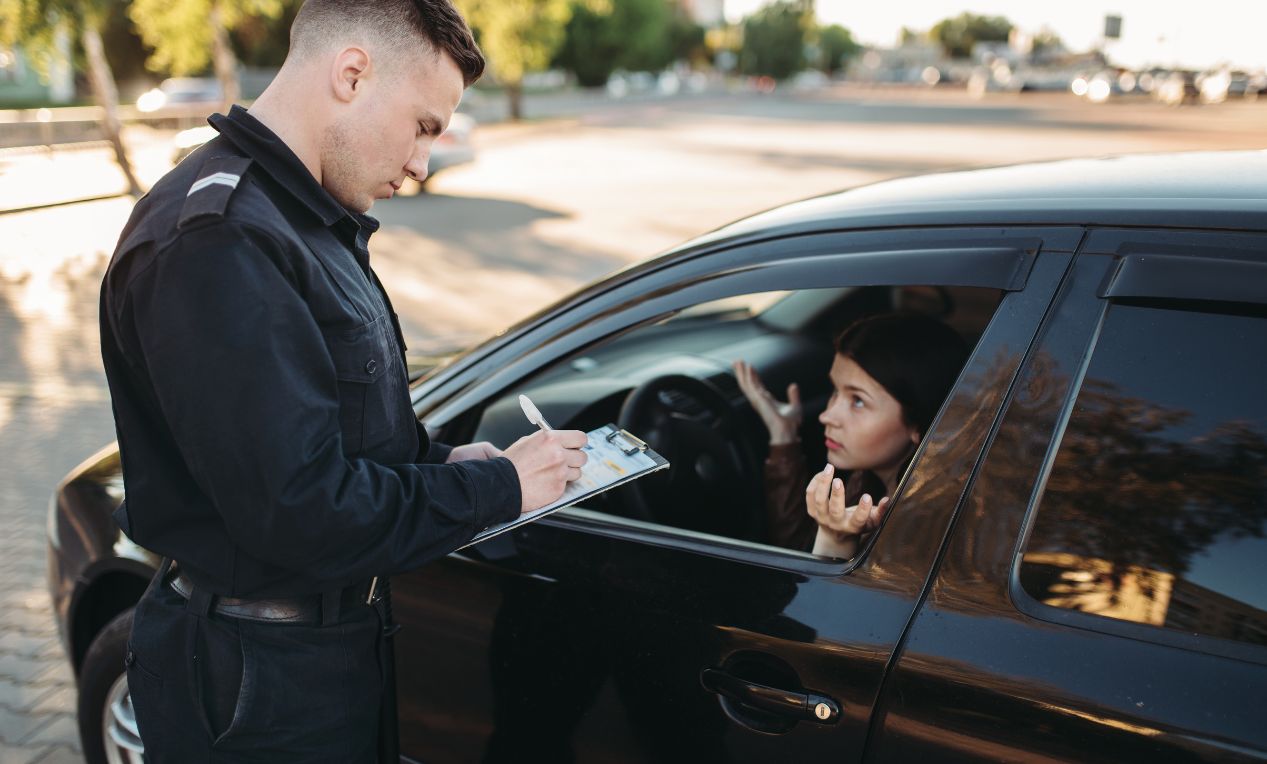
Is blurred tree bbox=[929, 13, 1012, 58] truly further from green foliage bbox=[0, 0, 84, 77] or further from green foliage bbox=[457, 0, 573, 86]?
green foliage bbox=[0, 0, 84, 77]

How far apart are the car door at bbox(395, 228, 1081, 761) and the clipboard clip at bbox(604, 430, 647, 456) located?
0.17 metres

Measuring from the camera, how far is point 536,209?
14055 mm

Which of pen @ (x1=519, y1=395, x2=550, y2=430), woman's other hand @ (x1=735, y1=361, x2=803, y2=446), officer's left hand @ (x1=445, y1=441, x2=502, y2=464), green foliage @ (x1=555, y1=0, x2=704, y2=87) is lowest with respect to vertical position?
woman's other hand @ (x1=735, y1=361, x2=803, y2=446)

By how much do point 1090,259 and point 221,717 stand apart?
149 centimetres

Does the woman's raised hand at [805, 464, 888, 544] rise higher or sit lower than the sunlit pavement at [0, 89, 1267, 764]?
higher

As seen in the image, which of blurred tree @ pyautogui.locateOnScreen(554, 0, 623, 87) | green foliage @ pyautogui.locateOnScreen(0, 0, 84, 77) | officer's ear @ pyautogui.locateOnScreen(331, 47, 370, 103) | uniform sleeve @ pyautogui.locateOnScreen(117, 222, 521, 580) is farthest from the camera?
blurred tree @ pyautogui.locateOnScreen(554, 0, 623, 87)

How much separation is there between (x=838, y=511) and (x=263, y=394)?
39.3 inches

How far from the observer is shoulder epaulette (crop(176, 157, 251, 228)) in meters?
1.28

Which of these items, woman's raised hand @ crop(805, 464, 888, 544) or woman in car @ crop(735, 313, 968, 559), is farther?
woman in car @ crop(735, 313, 968, 559)

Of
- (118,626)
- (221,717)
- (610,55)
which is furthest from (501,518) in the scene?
(610,55)

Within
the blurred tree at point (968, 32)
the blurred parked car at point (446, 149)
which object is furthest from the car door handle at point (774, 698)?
the blurred tree at point (968, 32)

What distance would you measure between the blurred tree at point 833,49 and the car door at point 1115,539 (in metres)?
130

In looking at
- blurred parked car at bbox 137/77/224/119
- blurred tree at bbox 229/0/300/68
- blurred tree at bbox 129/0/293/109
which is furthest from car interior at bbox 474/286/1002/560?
blurred tree at bbox 229/0/300/68

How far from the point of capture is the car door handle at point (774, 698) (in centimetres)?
151
